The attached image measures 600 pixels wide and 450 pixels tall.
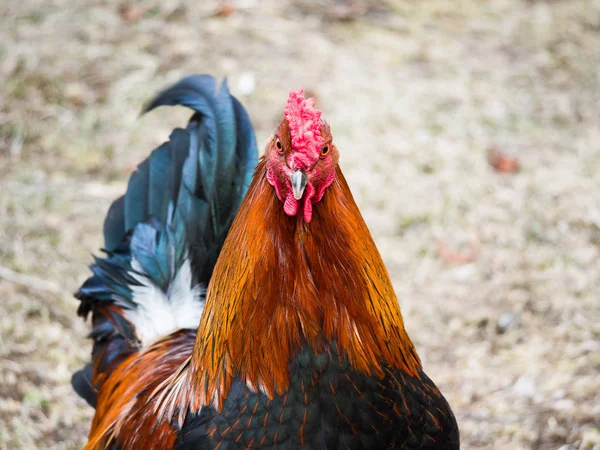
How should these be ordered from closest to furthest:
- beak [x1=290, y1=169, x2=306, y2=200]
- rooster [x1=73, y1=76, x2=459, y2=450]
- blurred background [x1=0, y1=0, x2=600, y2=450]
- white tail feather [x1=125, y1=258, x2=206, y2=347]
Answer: beak [x1=290, y1=169, x2=306, y2=200], rooster [x1=73, y1=76, x2=459, y2=450], white tail feather [x1=125, y1=258, x2=206, y2=347], blurred background [x1=0, y1=0, x2=600, y2=450]

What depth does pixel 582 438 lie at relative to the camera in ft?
11.2

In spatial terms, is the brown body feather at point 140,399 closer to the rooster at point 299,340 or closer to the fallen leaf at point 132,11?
the rooster at point 299,340

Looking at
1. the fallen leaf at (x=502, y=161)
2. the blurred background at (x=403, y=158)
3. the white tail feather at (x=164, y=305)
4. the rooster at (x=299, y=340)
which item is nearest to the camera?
the rooster at (x=299, y=340)

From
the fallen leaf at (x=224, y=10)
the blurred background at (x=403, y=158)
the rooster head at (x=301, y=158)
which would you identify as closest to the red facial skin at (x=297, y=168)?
the rooster head at (x=301, y=158)

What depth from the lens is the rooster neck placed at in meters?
2.12

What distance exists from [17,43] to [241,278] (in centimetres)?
530

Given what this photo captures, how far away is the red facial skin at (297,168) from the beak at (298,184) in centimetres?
4

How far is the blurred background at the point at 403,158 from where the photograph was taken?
398cm

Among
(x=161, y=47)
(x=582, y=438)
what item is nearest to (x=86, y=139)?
(x=161, y=47)

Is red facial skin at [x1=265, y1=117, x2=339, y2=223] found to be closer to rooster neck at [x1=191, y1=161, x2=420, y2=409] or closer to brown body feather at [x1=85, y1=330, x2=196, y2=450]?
rooster neck at [x1=191, y1=161, x2=420, y2=409]

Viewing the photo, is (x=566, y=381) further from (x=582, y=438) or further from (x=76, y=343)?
(x=76, y=343)

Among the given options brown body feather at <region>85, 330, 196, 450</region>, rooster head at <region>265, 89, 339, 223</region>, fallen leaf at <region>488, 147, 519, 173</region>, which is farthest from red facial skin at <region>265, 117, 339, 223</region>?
fallen leaf at <region>488, 147, 519, 173</region>

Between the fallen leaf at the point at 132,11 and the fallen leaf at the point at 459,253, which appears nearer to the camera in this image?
the fallen leaf at the point at 459,253

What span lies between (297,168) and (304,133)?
106 millimetres
